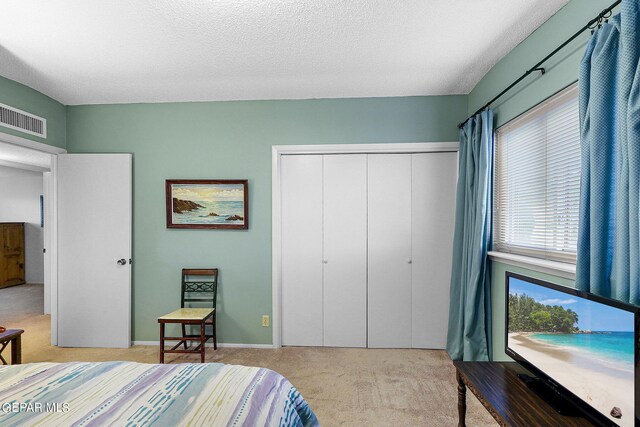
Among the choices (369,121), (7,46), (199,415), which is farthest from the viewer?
(369,121)

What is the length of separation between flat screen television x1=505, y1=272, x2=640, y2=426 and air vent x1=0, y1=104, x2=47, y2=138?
13.5 feet

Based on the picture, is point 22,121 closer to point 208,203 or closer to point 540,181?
point 208,203

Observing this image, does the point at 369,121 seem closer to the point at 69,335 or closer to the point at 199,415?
the point at 199,415

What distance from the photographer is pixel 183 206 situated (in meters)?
3.20

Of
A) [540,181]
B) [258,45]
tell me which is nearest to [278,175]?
[258,45]

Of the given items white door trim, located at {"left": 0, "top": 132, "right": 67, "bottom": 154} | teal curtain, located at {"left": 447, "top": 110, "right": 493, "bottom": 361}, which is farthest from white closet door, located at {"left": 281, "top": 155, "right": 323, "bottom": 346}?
white door trim, located at {"left": 0, "top": 132, "right": 67, "bottom": 154}

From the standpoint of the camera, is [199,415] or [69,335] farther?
[69,335]

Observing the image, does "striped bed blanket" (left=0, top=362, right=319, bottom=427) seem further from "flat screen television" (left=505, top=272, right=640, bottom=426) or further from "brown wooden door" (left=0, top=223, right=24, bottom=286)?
"brown wooden door" (left=0, top=223, right=24, bottom=286)

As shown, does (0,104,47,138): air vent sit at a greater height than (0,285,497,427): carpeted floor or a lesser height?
greater

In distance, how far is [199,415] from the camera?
1.14 m

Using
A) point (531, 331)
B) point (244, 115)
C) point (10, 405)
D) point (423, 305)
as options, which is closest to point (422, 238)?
point (423, 305)

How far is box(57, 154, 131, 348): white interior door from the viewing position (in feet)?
10.5

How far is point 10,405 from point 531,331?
233 centimetres

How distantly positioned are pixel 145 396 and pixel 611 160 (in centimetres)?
222
